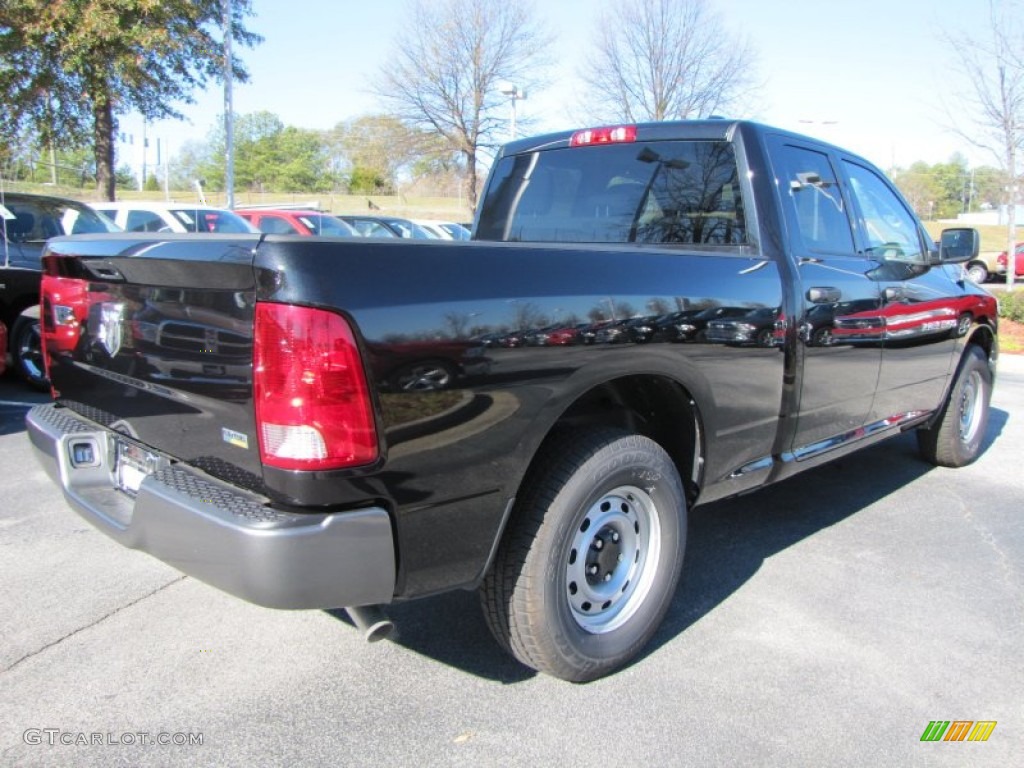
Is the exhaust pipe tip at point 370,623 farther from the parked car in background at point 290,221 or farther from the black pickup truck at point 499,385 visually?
the parked car in background at point 290,221

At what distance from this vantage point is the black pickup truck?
196 centimetres

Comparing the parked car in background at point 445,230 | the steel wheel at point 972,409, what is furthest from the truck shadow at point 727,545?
the parked car in background at point 445,230

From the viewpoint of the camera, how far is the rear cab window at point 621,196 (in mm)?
3471

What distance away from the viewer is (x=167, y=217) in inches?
463

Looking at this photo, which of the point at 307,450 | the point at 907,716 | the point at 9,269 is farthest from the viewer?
the point at 9,269

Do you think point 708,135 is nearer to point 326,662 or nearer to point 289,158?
point 326,662

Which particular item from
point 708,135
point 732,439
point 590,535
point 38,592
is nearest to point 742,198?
point 708,135

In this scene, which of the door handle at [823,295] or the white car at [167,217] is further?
the white car at [167,217]

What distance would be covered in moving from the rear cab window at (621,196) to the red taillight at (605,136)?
0.03 metres

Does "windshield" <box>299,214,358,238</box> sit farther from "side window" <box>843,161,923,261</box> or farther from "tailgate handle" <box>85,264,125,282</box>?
"tailgate handle" <box>85,264,125,282</box>

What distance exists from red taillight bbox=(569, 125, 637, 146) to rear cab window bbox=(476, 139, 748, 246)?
0.03 meters

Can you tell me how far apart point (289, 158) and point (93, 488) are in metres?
80.6

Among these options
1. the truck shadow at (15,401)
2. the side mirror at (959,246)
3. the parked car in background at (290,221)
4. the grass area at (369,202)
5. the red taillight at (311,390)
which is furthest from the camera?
the grass area at (369,202)

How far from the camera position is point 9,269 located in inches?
265
